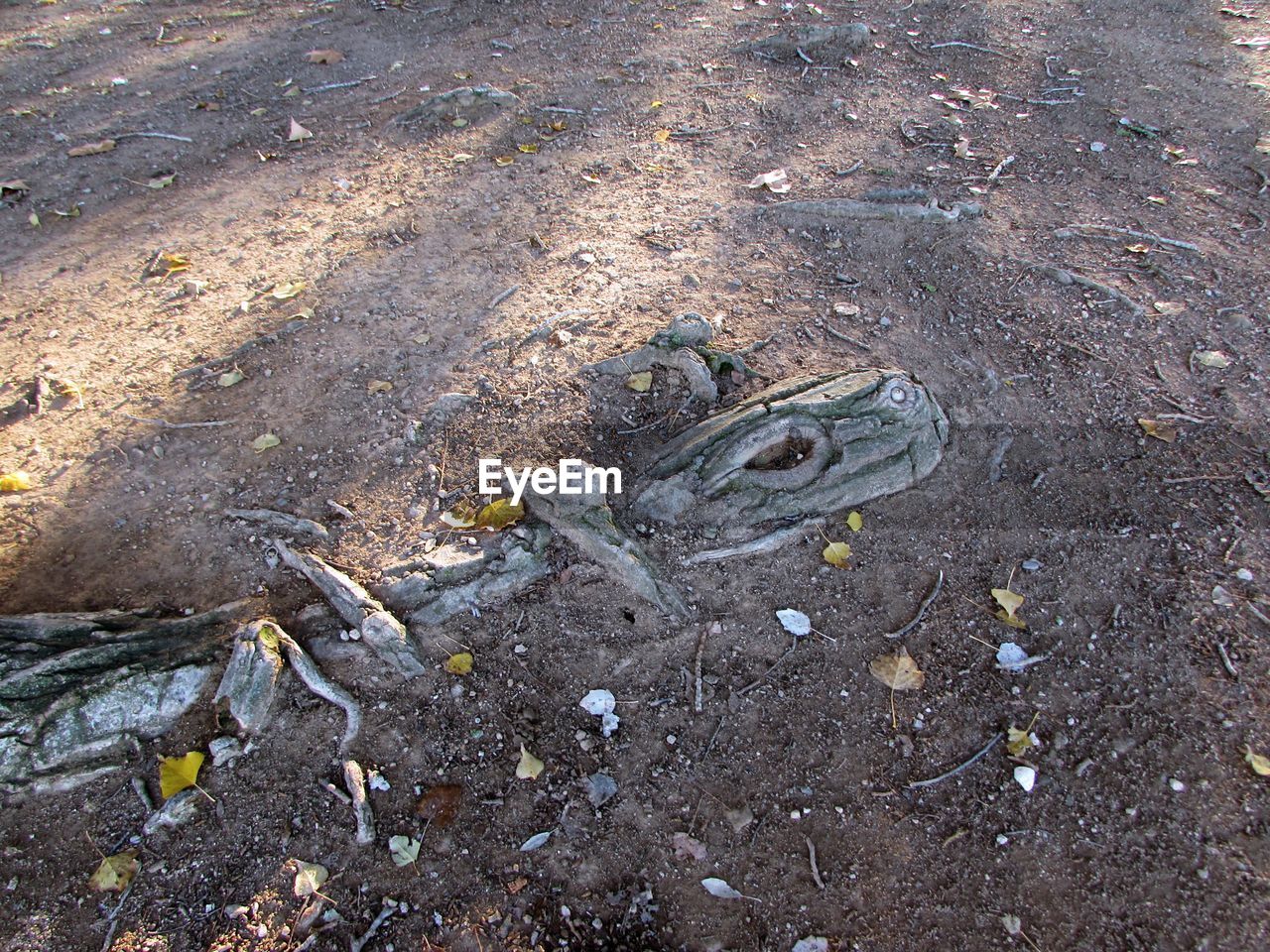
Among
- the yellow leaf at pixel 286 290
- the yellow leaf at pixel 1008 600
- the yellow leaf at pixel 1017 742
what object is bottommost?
the yellow leaf at pixel 1017 742

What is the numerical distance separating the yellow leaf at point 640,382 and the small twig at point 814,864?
200 cm

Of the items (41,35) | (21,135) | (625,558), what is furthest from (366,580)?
(41,35)

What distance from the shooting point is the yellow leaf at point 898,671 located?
2.74m

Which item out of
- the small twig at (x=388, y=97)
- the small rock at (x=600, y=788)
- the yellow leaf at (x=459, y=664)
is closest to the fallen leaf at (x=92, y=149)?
the small twig at (x=388, y=97)

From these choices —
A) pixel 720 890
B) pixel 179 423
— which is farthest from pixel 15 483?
pixel 720 890

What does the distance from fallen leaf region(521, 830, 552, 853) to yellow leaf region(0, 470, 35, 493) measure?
103 inches

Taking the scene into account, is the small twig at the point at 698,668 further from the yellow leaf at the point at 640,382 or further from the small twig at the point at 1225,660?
the small twig at the point at 1225,660

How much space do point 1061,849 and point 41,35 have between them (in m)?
9.99

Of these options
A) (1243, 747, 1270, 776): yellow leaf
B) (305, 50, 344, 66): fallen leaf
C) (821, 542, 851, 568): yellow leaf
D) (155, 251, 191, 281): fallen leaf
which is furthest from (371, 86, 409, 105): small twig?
(1243, 747, 1270, 776): yellow leaf

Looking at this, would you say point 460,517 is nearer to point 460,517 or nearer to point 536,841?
point 460,517

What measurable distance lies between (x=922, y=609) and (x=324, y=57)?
264 inches

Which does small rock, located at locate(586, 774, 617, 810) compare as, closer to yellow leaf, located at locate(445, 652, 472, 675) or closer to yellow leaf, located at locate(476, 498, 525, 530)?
yellow leaf, located at locate(445, 652, 472, 675)

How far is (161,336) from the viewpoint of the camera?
395 cm

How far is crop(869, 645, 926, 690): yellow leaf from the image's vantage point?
2742 mm
